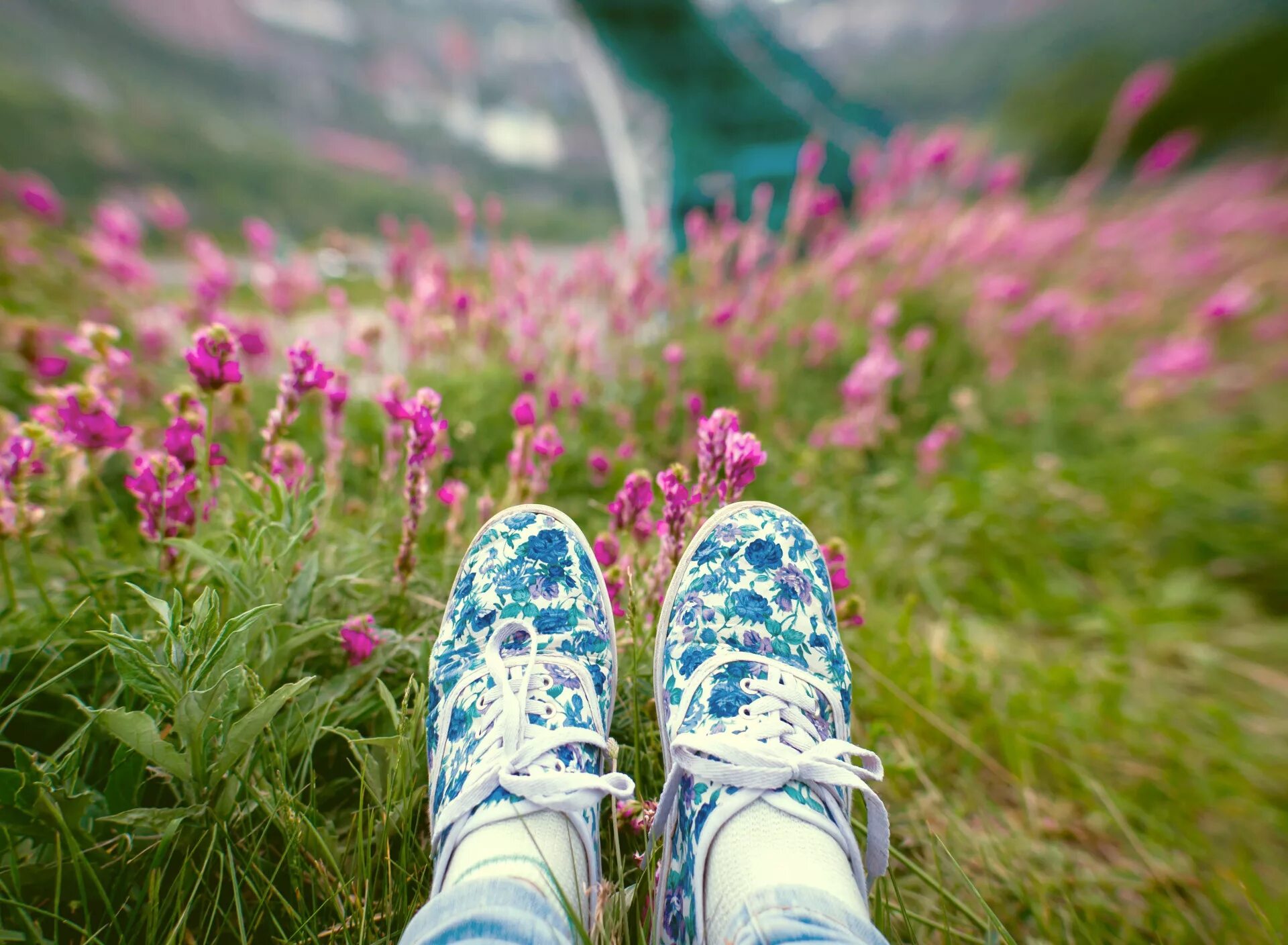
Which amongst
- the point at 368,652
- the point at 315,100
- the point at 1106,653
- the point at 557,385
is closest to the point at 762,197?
the point at 557,385

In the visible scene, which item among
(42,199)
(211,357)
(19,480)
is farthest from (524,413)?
(42,199)

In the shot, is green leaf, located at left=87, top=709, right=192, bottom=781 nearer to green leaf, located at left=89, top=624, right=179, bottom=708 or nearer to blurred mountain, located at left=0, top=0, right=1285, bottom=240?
green leaf, located at left=89, top=624, right=179, bottom=708

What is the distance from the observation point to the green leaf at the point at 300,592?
80 centimetres

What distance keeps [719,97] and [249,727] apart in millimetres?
4068

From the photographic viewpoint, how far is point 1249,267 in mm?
2920

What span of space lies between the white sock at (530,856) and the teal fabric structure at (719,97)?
316 cm

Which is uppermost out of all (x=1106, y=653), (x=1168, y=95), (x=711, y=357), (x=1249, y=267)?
(x=1168, y=95)

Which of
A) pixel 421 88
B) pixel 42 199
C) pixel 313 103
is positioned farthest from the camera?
pixel 421 88

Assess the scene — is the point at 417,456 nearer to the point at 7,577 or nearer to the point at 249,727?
the point at 249,727

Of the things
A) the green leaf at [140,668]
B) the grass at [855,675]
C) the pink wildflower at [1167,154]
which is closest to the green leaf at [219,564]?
the grass at [855,675]

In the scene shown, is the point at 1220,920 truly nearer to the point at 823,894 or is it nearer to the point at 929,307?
the point at 823,894

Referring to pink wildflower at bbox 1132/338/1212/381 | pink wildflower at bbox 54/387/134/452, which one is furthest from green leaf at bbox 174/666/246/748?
pink wildflower at bbox 1132/338/1212/381

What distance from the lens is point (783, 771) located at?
2.51 feet

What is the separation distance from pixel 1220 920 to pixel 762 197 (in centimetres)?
207
